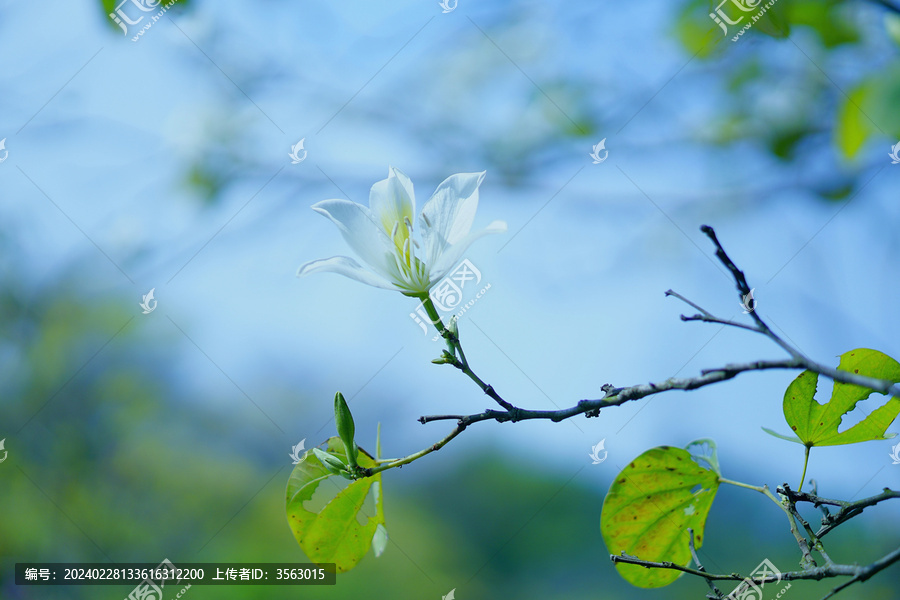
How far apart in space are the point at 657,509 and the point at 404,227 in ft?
0.82

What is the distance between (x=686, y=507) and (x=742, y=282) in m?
0.20

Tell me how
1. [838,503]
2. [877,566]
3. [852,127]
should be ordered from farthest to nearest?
1. [852,127]
2. [838,503]
3. [877,566]

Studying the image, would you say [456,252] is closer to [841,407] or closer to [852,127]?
[841,407]

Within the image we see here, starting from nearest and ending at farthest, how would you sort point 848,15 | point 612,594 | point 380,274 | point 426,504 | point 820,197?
point 380,274
point 848,15
point 820,197
point 612,594
point 426,504

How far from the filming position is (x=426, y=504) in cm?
203

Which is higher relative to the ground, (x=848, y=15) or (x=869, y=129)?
(x=848, y=15)

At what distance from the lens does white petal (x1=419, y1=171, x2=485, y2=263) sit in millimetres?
363

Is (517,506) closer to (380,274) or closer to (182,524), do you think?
(182,524)

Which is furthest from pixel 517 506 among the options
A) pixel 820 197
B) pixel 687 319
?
pixel 687 319

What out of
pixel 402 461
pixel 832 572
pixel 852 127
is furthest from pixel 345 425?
pixel 852 127

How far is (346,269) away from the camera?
0.34 meters

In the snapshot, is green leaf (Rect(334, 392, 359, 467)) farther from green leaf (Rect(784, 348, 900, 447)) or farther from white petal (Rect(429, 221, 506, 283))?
A: green leaf (Rect(784, 348, 900, 447))

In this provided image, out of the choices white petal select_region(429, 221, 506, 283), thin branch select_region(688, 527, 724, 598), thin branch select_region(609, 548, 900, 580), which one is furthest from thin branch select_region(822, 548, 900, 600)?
white petal select_region(429, 221, 506, 283)

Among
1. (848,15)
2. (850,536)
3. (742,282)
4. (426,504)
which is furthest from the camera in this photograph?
(426,504)
